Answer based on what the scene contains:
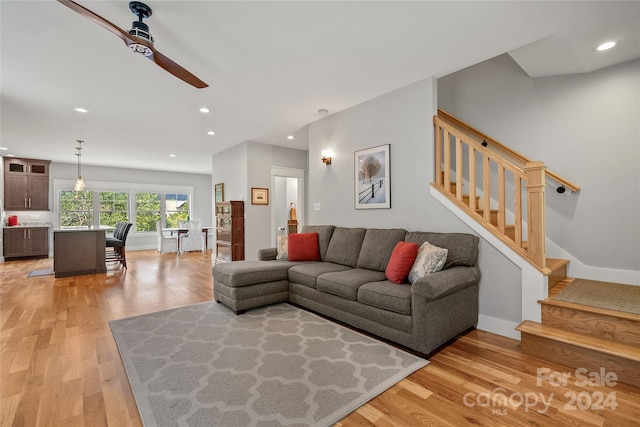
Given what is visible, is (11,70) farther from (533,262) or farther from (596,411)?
(596,411)

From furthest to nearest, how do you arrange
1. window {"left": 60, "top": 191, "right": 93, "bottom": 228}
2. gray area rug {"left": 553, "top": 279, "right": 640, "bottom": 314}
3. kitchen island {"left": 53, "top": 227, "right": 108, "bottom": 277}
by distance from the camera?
window {"left": 60, "top": 191, "right": 93, "bottom": 228} → kitchen island {"left": 53, "top": 227, "right": 108, "bottom": 277} → gray area rug {"left": 553, "top": 279, "right": 640, "bottom": 314}

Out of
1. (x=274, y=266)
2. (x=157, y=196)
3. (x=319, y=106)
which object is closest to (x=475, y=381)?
(x=274, y=266)

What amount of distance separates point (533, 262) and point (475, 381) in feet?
4.00

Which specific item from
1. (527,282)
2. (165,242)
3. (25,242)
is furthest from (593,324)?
(25,242)

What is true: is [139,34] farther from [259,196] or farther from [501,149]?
[259,196]

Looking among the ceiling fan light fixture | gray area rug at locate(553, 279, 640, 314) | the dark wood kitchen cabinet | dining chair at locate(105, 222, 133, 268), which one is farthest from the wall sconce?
the dark wood kitchen cabinet

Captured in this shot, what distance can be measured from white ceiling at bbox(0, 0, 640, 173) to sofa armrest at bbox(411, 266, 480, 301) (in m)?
2.04

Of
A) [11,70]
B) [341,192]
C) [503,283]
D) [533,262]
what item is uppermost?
[11,70]

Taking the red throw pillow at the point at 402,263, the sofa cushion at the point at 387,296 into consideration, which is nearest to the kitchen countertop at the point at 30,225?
the sofa cushion at the point at 387,296

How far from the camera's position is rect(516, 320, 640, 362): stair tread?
196cm

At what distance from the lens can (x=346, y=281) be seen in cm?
285

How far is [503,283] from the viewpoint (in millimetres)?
2715

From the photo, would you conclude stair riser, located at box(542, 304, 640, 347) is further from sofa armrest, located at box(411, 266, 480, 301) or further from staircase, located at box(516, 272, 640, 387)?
sofa armrest, located at box(411, 266, 480, 301)

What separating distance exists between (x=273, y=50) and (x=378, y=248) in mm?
2305
